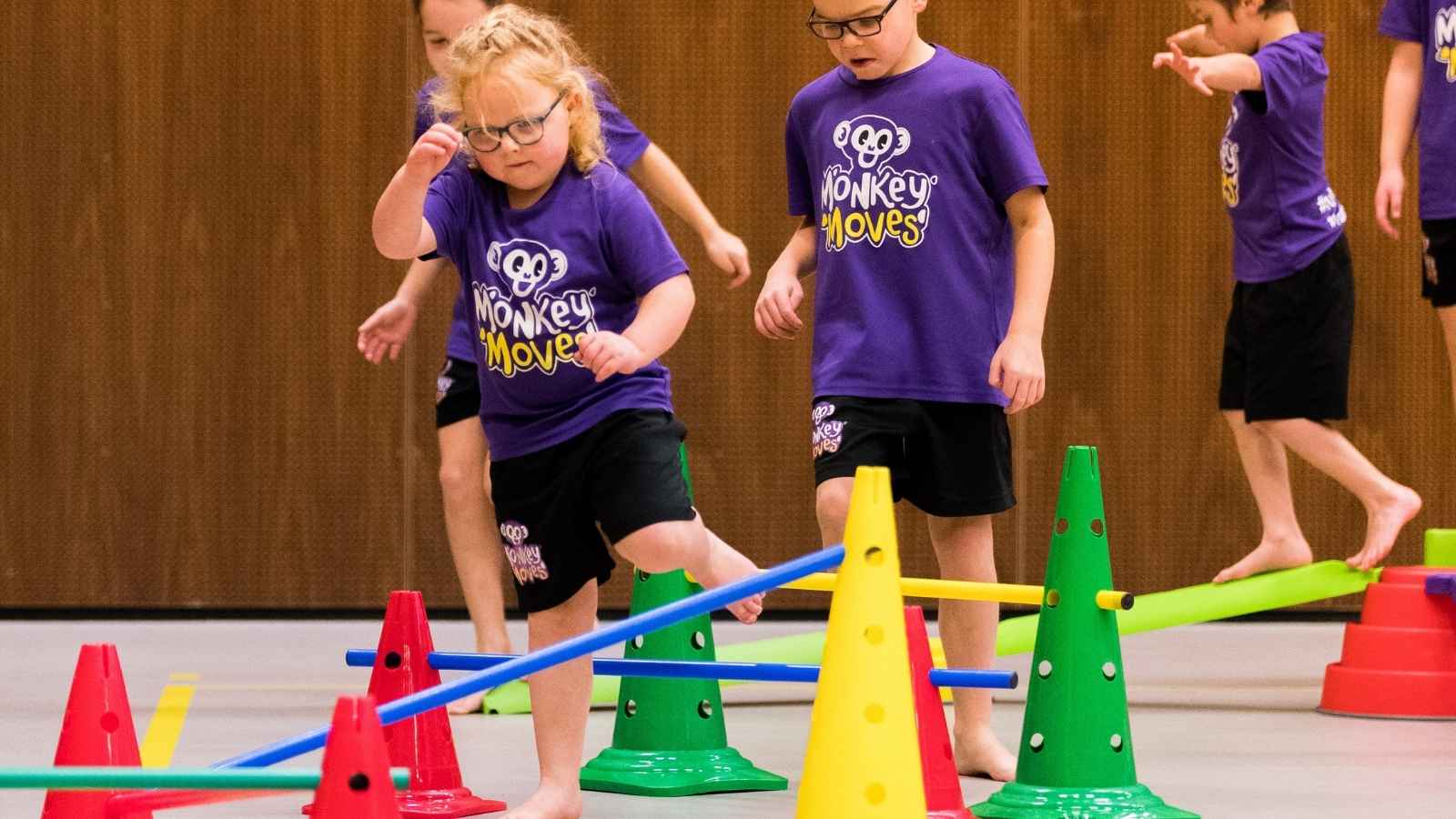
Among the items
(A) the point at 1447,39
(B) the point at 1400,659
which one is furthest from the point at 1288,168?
(B) the point at 1400,659

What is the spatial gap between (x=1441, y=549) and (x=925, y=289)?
1.81 m

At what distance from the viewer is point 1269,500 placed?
485cm

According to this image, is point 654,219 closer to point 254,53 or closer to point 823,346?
point 823,346

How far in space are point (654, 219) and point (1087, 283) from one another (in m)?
3.32

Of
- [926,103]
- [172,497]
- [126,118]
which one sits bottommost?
[172,497]

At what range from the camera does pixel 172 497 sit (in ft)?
19.7

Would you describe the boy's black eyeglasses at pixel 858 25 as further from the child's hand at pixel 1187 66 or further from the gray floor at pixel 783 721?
the gray floor at pixel 783 721

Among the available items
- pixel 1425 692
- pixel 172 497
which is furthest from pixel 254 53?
pixel 1425 692

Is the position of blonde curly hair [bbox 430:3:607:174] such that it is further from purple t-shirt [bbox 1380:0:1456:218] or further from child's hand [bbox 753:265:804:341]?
purple t-shirt [bbox 1380:0:1456:218]

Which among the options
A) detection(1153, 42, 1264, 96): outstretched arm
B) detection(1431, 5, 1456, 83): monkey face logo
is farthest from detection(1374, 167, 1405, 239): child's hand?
detection(1153, 42, 1264, 96): outstretched arm

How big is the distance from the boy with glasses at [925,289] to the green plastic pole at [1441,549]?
1.56 metres

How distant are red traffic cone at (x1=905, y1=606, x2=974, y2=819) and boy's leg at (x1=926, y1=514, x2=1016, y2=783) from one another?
41 centimetres

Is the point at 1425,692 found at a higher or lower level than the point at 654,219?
lower

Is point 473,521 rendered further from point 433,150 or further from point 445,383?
point 433,150
